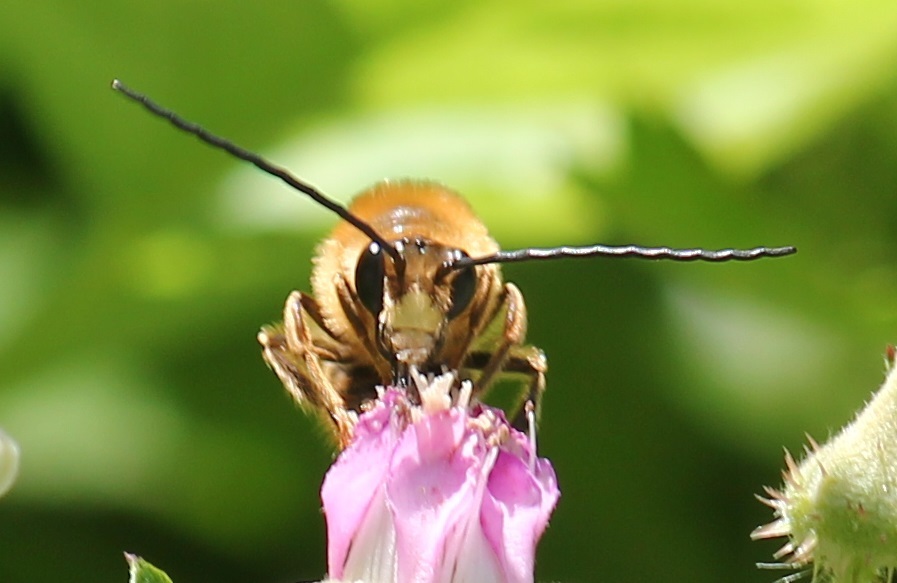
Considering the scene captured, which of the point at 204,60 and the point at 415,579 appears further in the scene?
the point at 204,60

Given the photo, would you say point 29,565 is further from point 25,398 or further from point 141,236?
point 141,236

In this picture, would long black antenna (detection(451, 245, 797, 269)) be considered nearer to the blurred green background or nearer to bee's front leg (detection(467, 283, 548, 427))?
bee's front leg (detection(467, 283, 548, 427))

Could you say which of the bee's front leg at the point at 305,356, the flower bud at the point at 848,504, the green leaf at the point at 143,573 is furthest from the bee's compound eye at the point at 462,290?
the green leaf at the point at 143,573

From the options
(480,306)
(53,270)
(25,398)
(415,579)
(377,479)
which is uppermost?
(53,270)

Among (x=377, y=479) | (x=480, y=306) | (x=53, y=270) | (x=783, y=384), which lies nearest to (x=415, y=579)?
(x=377, y=479)

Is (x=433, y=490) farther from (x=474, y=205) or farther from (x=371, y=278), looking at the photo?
(x=474, y=205)

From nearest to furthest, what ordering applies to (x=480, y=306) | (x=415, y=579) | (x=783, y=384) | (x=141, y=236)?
1. (x=415, y=579)
2. (x=480, y=306)
3. (x=783, y=384)
4. (x=141, y=236)

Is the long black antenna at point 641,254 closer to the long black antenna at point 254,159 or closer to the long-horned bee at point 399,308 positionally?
the long-horned bee at point 399,308
